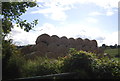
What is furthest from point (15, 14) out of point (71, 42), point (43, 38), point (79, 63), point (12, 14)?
point (71, 42)

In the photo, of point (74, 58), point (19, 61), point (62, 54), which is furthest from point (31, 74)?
point (62, 54)

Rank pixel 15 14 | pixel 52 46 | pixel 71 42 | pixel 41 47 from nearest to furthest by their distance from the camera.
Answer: pixel 15 14 < pixel 41 47 < pixel 52 46 < pixel 71 42

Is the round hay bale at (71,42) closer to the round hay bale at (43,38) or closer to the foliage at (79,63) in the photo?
the round hay bale at (43,38)

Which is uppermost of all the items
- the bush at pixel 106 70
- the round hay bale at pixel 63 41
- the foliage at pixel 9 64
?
the round hay bale at pixel 63 41

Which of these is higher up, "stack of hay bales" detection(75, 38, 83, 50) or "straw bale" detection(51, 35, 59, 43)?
"straw bale" detection(51, 35, 59, 43)

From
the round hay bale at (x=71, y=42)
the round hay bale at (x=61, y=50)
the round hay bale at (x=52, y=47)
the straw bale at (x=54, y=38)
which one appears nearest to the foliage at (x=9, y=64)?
the round hay bale at (x=52, y=47)

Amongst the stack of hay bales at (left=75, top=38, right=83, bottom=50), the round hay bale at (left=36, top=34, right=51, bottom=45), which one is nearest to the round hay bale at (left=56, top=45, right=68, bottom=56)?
the round hay bale at (left=36, top=34, right=51, bottom=45)

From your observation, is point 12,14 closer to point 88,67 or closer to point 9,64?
point 9,64

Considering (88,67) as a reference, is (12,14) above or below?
above

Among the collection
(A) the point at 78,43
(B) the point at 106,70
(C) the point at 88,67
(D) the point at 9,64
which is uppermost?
(A) the point at 78,43

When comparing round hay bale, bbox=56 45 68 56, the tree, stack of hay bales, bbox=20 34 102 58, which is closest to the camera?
the tree

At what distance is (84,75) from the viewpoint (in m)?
6.87

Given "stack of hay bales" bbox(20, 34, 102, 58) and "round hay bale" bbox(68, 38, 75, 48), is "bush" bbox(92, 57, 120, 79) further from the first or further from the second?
"round hay bale" bbox(68, 38, 75, 48)

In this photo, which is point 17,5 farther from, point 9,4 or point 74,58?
point 74,58
